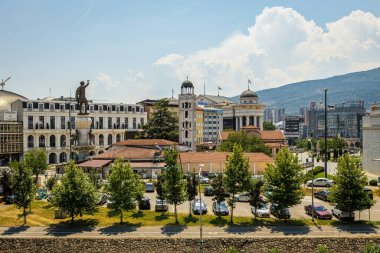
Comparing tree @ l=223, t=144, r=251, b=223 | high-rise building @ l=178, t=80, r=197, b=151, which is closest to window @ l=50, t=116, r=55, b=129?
high-rise building @ l=178, t=80, r=197, b=151

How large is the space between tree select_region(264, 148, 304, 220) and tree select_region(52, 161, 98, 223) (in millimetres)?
19229

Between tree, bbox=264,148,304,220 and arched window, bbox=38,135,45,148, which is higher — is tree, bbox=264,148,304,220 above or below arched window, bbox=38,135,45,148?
below

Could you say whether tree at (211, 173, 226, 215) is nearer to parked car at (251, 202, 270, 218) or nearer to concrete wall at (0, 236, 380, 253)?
parked car at (251, 202, 270, 218)

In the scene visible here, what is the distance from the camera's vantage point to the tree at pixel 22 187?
4541 cm

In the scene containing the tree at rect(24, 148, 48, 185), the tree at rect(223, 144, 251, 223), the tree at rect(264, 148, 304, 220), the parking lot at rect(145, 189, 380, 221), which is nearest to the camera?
the tree at rect(264, 148, 304, 220)

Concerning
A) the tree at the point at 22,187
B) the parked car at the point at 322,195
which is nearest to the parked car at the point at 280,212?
the parked car at the point at 322,195

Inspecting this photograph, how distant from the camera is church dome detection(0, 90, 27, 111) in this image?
386ft

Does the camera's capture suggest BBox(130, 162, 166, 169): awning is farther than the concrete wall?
Yes

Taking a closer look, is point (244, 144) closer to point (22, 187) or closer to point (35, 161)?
point (35, 161)

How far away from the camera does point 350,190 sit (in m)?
43.5

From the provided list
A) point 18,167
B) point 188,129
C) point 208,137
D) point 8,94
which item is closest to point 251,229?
point 18,167

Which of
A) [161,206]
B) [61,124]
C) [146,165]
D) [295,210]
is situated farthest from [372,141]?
Result: [61,124]

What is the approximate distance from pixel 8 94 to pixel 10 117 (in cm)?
1949

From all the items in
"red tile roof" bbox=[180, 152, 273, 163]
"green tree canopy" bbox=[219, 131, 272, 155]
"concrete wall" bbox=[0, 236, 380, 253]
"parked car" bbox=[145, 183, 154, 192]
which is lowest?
"concrete wall" bbox=[0, 236, 380, 253]
